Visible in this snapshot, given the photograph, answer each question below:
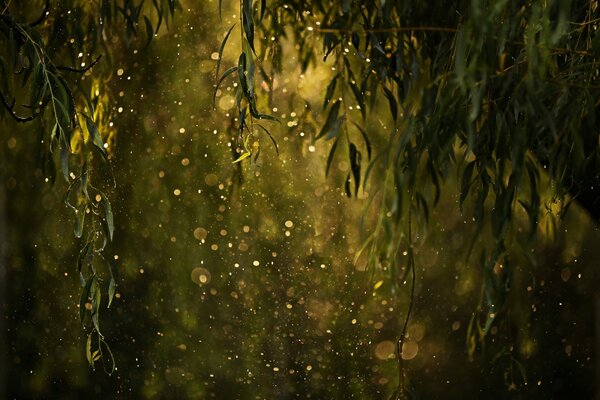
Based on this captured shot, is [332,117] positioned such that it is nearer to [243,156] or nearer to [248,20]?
[248,20]

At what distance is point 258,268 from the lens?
2.03 metres

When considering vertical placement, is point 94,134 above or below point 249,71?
below

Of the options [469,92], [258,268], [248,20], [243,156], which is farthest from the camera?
[258,268]

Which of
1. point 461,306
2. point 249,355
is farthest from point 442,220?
point 249,355

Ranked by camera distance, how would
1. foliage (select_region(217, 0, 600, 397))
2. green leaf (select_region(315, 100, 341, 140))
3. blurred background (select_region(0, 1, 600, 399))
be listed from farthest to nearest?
blurred background (select_region(0, 1, 600, 399)), green leaf (select_region(315, 100, 341, 140)), foliage (select_region(217, 0, 600, 397))

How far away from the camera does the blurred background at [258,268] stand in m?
2.01

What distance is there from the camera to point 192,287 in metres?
2.07

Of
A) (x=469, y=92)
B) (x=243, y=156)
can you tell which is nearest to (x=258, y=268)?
(x=243, y=156)

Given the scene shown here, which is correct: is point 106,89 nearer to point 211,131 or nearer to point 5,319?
point 211,131

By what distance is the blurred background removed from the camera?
201cm

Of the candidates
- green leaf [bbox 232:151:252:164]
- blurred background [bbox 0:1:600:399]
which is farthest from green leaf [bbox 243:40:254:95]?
blurred background [bbox 0:1:600:399]

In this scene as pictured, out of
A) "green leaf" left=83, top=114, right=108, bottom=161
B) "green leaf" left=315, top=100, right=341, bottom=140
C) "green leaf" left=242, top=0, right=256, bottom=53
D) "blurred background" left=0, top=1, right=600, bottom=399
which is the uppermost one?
"green leaf" left=242, top=0, right=256, bottom=53

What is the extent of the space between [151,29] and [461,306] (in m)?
0.97

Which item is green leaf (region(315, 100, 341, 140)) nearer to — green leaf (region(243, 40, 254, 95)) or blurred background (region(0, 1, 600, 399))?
green leaf (region(243, 40, 254, 95))
